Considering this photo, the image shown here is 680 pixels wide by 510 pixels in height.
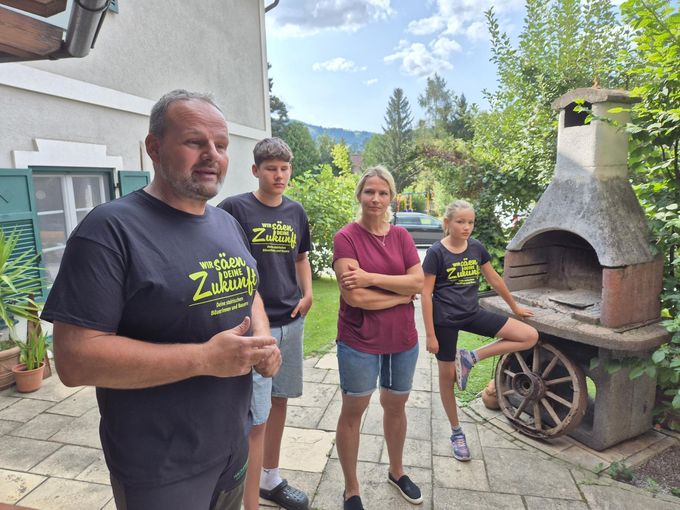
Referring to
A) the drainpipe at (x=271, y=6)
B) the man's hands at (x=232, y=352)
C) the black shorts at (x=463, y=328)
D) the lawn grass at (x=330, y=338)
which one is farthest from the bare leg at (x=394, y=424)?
the drainpipe at (x=271, y=6)

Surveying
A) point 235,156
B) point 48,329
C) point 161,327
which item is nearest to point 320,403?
point 161,327

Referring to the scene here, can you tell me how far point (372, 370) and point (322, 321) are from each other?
4193 millimetres

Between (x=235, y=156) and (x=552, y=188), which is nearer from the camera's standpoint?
(x=552, y=188)

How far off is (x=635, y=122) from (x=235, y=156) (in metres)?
7.34

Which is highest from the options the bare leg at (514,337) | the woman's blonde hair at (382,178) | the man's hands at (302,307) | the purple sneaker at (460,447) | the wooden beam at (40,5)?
the wooden beam at (40,5)

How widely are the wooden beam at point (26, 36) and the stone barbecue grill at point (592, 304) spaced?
3.53m

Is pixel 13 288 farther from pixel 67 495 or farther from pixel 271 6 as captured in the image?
pixel 271 6

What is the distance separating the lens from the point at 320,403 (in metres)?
3.82

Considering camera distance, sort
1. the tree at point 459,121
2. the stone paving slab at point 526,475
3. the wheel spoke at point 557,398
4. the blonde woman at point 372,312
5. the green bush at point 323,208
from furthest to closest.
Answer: the tree at point 459,121 → the green bush at point 323,208 → the wheel spoke at point 557,398 → the stone paving slab at point 526,475 → the blonde woman at point 372,312

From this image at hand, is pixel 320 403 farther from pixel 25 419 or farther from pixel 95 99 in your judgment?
pixel 95 99

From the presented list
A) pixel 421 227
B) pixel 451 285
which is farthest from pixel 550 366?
pixel 421 227

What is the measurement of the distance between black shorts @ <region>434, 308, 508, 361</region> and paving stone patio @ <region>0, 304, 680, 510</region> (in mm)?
754

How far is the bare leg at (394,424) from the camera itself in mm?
2414

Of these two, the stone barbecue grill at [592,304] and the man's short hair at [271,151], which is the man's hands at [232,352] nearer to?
the man's short hair at [271,151]
